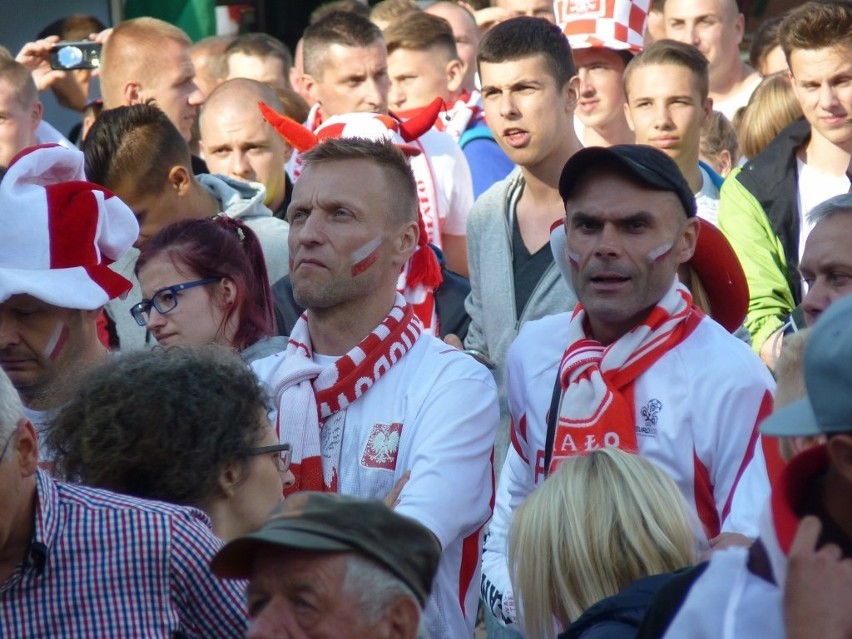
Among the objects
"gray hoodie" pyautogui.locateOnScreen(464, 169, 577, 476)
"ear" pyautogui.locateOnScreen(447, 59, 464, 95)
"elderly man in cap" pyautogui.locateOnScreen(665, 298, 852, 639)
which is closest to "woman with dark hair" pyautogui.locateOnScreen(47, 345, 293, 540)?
"elderly man in cap" pyautogui.locateOnScreen(665, 298, 852, 639)

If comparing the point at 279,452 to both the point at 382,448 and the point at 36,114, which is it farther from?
the point at 36,114

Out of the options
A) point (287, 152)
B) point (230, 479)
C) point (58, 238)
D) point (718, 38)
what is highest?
point (718, 38)

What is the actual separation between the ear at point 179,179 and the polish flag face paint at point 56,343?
1704 millimetres

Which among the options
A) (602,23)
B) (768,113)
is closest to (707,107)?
(768,113)

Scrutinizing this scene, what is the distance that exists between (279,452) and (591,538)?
74cm

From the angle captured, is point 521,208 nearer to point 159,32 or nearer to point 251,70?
point 159,32

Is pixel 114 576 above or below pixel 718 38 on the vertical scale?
below

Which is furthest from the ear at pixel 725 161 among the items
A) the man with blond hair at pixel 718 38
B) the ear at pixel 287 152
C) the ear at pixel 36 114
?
the ear at pixel 36 114

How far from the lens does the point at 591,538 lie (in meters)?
2.96

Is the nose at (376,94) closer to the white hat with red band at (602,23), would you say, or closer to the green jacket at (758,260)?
the white hat with red band at (602,23)

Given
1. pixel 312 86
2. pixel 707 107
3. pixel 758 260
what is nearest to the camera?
pixel 758 260

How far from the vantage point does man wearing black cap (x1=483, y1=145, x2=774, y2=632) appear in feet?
12.1

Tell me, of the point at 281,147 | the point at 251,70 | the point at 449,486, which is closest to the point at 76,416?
the point at 449,486

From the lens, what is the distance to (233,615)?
2.87 metres
